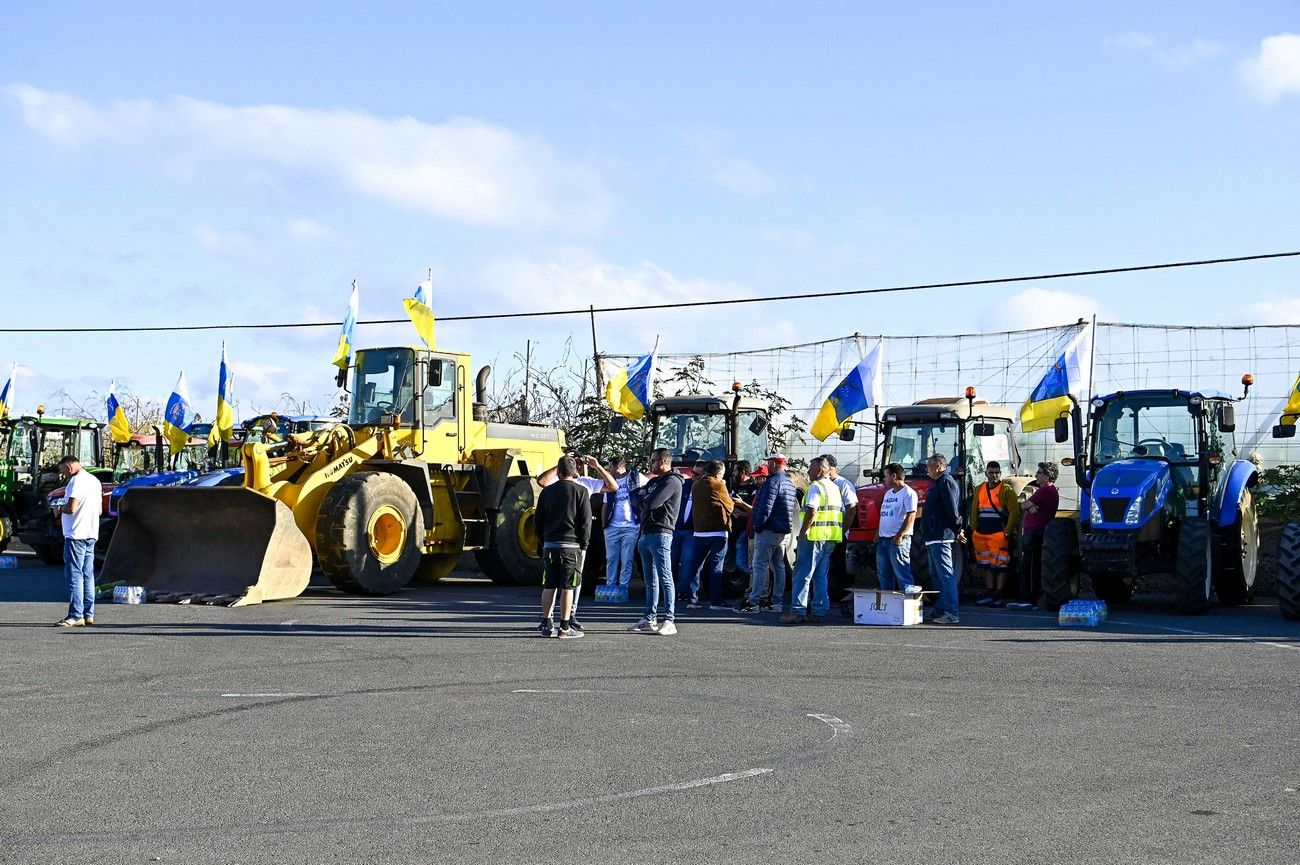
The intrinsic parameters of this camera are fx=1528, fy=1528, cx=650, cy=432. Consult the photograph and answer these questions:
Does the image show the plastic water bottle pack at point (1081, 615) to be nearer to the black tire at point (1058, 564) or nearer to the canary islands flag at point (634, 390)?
the black tire at point (1058, 564)

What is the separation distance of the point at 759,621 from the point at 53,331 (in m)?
31.9

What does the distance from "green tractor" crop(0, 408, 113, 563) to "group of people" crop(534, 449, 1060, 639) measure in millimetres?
12797

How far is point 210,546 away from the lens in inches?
736

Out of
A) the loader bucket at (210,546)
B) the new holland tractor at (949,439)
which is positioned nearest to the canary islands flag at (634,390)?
the new holland tractor at (949,439)

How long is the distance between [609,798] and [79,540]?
9936mm

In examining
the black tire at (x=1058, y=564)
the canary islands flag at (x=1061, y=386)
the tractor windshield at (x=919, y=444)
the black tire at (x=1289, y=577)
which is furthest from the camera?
the canary islands flag at (x=1061, y=386)

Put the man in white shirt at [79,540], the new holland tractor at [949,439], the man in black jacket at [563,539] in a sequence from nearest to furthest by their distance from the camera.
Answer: the man in black jacket at [563,539] < the man in white shirt at [79,540] < the new holland tractor at [949,439]

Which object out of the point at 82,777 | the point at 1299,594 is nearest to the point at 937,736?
the point at 82,777

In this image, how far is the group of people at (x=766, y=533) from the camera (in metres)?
14.5

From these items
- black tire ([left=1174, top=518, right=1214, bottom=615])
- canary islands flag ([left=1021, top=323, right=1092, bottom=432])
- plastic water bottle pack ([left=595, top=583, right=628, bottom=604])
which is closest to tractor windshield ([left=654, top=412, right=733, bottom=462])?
plastic water bottle pack ([left=595, top=583, right=628, bottom=604])

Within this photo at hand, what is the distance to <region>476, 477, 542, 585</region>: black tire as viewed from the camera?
2173cm

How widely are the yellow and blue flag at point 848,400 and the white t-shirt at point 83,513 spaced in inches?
451

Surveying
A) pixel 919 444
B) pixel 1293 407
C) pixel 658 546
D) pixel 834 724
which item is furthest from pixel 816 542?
pixel 1293 407

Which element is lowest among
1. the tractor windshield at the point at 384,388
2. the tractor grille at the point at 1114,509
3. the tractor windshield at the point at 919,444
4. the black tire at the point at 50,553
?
the black tire at the point at 50,553
